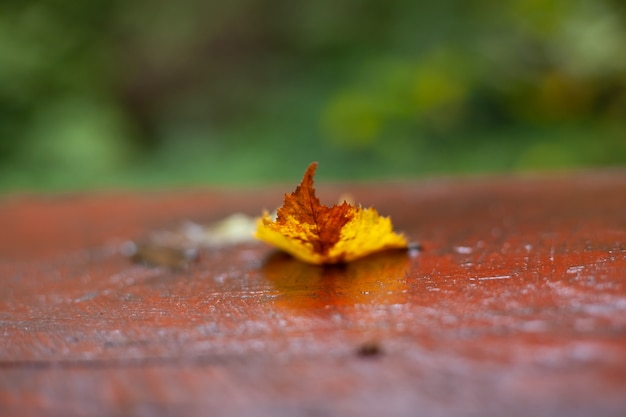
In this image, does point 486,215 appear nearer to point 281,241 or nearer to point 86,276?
point 281,241

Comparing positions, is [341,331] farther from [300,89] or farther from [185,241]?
[300,89]

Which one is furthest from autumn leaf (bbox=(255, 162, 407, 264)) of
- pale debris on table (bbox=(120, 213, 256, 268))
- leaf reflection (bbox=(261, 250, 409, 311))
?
pale debris on table (bbox=(120, 213, 256, 268))

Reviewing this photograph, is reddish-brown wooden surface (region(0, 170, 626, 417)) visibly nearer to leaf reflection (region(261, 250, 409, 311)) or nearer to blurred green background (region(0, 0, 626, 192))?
leaf reflection (region(261, 250, 409, 311))

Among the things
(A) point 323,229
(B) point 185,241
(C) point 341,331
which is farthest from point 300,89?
(C) point 341,331

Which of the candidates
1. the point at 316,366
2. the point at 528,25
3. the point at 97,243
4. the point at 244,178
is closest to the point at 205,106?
the point at 244,178

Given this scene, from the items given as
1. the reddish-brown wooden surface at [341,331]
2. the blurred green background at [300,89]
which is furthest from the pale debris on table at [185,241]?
the blurred green background at [300,89]

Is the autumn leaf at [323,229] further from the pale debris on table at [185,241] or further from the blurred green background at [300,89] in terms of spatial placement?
the blurred green background at [300,89]
